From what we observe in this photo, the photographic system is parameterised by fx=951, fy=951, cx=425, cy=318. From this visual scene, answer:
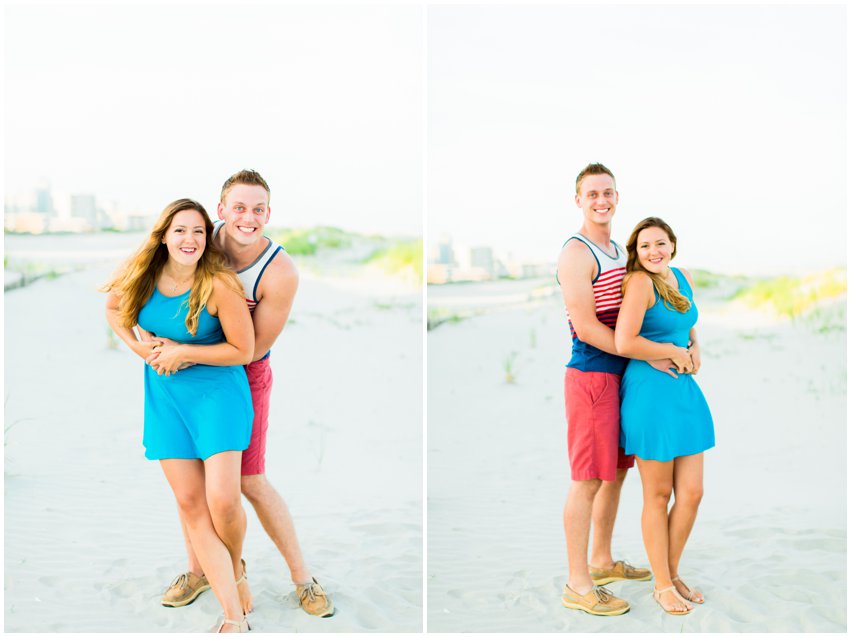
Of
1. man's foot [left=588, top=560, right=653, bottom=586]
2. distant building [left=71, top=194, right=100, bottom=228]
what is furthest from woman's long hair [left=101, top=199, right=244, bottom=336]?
distant building [left=71, top=194, right=100, bottom=228]

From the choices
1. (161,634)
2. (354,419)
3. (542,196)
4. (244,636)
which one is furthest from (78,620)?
(542,196)

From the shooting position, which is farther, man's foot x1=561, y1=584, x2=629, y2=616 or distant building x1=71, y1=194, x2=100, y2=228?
distant building x1=71, y1=194, x2=100, y2=228

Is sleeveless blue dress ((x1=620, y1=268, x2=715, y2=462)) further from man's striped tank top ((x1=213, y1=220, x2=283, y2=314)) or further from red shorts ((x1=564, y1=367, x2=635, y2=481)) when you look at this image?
man's striped tank top ((x1=213, y1=220, x2=283, y2=314))

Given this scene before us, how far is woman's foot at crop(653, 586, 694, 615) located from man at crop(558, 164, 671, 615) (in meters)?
0.16

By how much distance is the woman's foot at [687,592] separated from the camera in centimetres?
423

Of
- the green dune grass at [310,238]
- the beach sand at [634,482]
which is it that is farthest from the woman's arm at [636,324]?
the green dune grass at [310,238]

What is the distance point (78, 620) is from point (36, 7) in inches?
359

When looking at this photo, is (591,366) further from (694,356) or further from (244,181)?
(244,181)

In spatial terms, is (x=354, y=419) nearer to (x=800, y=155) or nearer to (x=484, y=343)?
(x=484, y=343)

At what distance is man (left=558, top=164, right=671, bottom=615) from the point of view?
399 centimetres

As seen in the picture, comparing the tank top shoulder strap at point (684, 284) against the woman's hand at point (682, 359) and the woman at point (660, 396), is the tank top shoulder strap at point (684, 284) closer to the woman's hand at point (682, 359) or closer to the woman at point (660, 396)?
the woman at point (660, 396)

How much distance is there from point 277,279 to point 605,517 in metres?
1.92

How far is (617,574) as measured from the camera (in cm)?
452

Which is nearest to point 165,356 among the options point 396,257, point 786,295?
point 396,257
